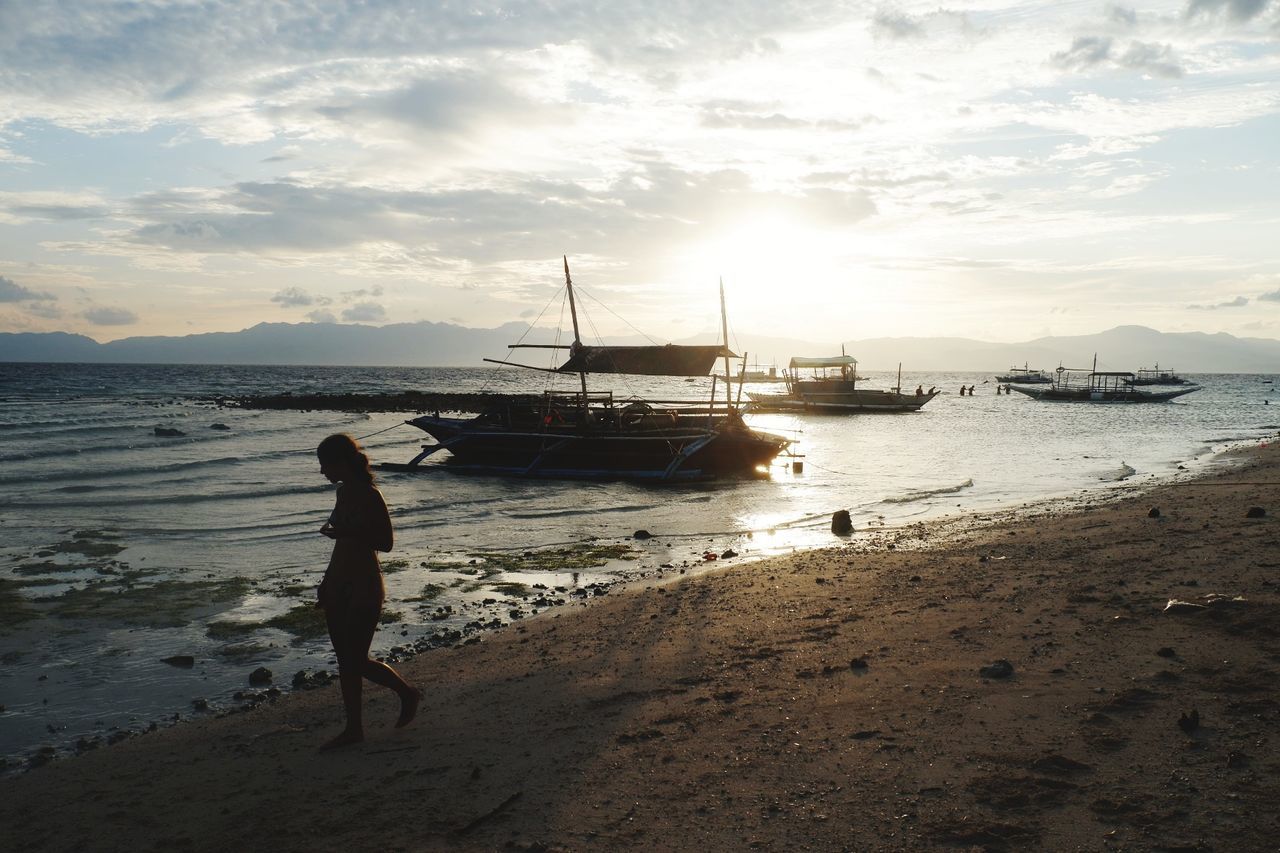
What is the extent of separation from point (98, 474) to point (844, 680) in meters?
28.3

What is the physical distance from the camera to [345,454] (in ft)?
18.8

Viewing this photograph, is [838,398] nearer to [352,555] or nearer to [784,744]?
[784,744]

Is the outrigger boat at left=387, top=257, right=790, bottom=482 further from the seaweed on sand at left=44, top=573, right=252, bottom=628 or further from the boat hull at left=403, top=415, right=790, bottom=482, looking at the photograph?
the seaweed on sand at left=44, top=573, right=252, bottom=628

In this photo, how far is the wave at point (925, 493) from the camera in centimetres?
2167

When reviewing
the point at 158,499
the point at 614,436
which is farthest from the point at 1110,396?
the point at 158,499

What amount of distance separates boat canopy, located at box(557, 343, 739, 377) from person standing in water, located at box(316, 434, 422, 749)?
2657cm

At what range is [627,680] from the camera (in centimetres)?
726

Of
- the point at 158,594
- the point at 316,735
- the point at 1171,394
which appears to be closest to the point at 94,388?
the point at 158,594

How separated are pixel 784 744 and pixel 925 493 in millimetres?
18673

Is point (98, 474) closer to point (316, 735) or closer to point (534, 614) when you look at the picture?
point (534, 614)

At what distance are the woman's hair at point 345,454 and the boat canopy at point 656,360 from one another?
2655 cm

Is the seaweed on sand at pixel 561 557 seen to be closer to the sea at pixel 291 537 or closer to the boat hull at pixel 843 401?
the sea at pixel 291 537

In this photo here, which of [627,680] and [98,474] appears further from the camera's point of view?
[98,474]

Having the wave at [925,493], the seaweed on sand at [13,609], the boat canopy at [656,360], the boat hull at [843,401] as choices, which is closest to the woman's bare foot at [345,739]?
the seaweed on sand at [13,609]
